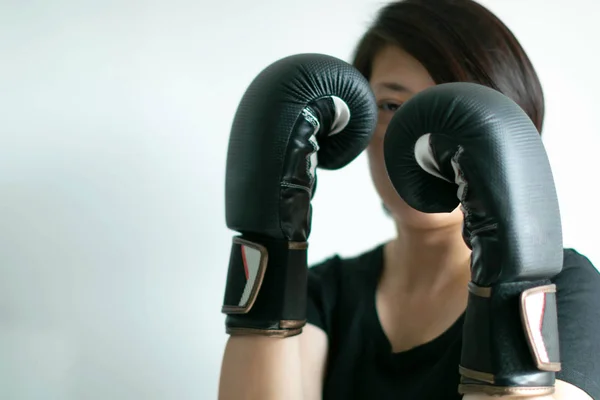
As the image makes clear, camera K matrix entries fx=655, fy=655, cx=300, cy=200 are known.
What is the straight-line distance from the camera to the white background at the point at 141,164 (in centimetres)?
123

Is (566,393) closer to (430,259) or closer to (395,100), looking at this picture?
(430,259)

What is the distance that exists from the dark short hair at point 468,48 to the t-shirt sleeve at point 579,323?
0.82 ft

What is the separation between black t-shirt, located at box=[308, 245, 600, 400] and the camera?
855 mm

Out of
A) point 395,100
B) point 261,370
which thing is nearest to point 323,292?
point 261,370

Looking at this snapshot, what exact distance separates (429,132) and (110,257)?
76 centimetres

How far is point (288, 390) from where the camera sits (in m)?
0.98

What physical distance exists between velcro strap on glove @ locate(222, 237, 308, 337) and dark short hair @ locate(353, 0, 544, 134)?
35 centimetres

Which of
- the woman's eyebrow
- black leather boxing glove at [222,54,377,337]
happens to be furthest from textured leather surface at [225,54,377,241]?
the woman's eyebrow

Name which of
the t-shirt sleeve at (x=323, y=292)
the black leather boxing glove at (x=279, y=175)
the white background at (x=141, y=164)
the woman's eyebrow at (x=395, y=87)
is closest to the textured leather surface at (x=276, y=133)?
the black leather boxing glove at (x=279, y=175)

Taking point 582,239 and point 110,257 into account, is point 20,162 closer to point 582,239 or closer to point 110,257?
point 110,257

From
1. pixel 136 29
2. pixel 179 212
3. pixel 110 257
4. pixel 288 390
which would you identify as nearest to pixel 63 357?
pixel 110 257

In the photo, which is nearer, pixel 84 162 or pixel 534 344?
pixel 534 344

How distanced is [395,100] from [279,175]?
28 centimetres

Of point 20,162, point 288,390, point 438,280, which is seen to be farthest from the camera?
point 20,162
